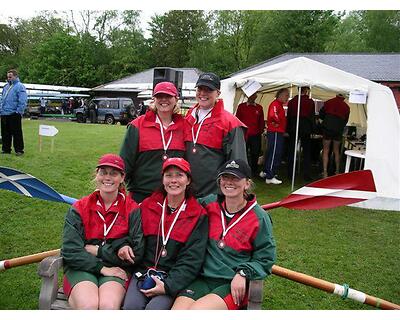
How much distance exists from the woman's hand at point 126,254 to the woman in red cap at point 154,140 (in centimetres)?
53

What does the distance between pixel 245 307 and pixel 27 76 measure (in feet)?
81.5

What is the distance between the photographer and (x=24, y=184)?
10.5ft

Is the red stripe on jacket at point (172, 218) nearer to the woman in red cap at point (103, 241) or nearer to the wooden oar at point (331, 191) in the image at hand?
the woman in red cap at point (103, 241)

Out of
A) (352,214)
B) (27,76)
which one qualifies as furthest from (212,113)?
(27,76)

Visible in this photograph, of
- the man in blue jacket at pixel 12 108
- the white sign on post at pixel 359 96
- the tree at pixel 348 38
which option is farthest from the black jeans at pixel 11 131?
the tree at pixel 348 38

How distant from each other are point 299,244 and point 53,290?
3.05 metres

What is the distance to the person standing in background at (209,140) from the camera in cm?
275

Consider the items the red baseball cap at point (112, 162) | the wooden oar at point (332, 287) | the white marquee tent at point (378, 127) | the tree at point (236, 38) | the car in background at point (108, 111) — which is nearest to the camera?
the red baseball cap at point (112, 162)

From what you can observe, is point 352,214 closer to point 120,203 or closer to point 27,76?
point 120,203

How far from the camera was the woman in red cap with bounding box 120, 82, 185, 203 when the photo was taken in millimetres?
2729

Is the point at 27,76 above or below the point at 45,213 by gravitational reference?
above

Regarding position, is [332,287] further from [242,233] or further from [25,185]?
[25,185]

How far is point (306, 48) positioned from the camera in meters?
34.3

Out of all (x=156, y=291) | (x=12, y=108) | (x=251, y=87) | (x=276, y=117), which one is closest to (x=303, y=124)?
(x=276, y=117)
